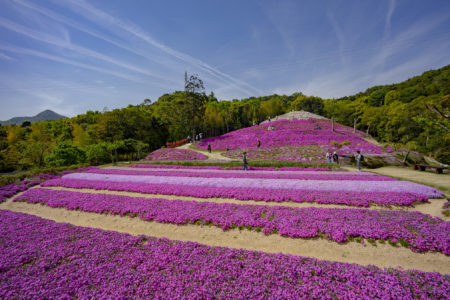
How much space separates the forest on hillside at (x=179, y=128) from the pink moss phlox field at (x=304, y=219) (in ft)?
30.0

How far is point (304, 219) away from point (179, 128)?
56347 mm

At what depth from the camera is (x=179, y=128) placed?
59.7m

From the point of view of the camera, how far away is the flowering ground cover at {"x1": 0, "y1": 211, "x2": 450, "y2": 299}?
450cm

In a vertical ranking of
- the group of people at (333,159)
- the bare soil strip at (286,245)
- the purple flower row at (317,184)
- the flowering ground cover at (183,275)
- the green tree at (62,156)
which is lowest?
the bare soil strip at (286,245)

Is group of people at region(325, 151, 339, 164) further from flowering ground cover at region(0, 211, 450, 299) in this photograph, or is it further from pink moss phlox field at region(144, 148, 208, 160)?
flowering ground cover at region(0, 211, 450, 299)

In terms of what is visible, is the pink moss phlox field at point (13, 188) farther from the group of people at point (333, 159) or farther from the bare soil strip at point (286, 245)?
the group of people at point (333, 159)

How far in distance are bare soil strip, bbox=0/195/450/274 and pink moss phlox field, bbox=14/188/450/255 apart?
0.29 meters

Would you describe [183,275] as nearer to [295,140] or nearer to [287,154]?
[287,154]

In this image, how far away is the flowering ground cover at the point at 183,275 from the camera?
4504 millimetres

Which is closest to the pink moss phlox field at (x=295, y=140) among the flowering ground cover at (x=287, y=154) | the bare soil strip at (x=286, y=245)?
the flowering ground cover at (x=287, y=154)

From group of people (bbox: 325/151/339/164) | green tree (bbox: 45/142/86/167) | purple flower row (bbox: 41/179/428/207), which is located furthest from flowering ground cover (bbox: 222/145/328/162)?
green tree (bbox: 45/142/86/167)

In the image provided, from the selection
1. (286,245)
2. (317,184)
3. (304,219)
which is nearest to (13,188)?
(286,245)

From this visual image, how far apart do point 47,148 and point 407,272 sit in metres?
50.2

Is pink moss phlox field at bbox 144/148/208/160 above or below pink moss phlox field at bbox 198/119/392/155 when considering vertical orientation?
below
